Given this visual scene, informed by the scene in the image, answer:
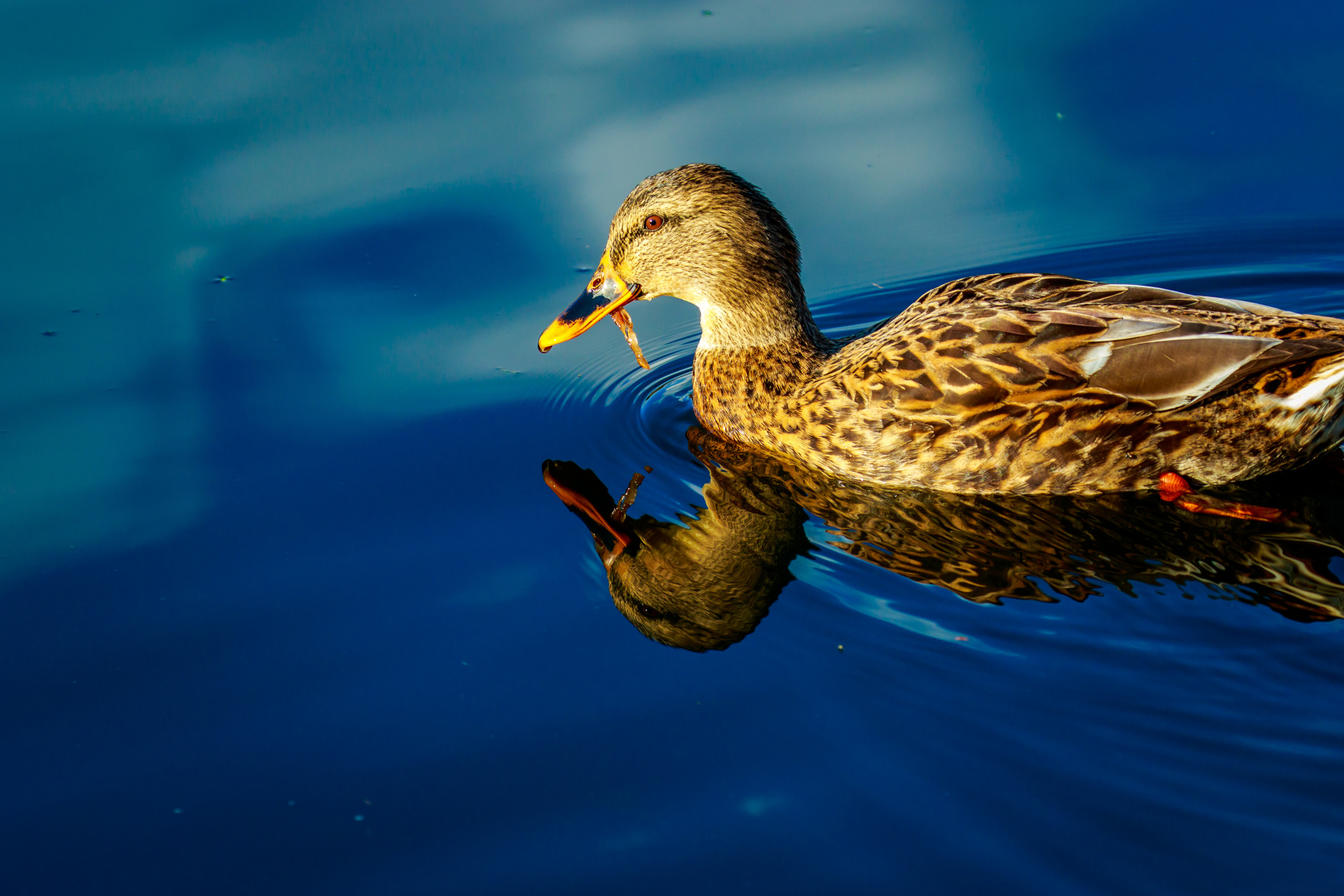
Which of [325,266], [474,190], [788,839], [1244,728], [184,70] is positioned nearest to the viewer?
[788,839]

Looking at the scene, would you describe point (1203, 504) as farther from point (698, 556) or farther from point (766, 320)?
point (766, 320)

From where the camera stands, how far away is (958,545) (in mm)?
4957

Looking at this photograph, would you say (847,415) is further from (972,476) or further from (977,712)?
(977,712)

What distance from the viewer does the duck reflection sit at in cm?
456

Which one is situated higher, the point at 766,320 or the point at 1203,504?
the point at 766,320

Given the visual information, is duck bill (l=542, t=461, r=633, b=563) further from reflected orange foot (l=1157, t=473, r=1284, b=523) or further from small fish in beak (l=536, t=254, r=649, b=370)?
reflected orange foot (l=1157, t=473, r=1284, b=523)

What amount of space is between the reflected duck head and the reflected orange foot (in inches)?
60.3

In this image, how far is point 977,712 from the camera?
394 centimetres

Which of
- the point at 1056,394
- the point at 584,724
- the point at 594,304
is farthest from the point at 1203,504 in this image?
the point at 594,304

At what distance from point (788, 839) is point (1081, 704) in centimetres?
109

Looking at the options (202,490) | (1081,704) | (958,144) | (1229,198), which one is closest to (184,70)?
(202,490)

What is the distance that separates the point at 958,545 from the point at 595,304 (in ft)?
7.75

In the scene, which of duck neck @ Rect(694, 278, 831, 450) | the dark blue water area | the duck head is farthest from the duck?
the dark blue water area

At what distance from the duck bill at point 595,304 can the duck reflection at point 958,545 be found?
0.89 m
